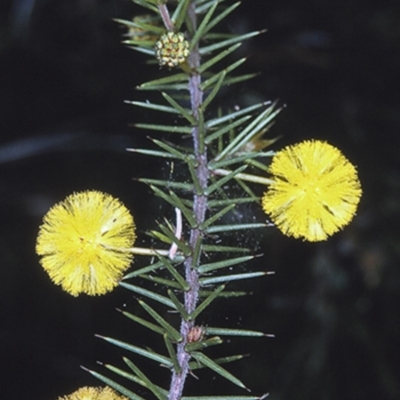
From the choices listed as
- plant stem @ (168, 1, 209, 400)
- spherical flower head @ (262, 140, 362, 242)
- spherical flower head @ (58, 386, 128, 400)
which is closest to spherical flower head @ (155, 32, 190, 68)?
plant stem @ (168, 1, 209, 400)

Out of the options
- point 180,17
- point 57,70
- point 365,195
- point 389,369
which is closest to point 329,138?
point 365,195

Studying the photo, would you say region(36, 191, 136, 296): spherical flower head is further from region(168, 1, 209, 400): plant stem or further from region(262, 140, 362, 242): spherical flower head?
region(262, 140, 362, 242): spherical flower head

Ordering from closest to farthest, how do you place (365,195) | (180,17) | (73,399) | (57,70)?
(73,399) → (180,17) → (365,195) → (57,70)

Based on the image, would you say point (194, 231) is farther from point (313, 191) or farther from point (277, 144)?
point (277, 144)

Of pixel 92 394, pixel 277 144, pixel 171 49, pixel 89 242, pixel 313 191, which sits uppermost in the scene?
pixel 277 144

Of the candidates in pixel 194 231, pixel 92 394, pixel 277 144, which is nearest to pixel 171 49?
pixel 194 231

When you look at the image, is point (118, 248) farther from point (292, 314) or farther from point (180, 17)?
point (292, 314)

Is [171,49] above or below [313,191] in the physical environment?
above
